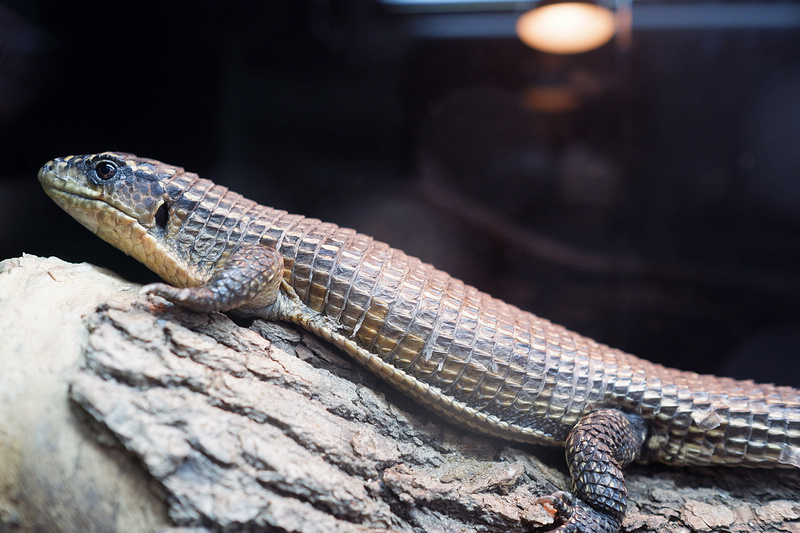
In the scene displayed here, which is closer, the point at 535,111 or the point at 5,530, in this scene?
the point at 5,530

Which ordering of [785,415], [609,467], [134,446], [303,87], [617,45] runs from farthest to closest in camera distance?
[617,45], [303,87], [785,415], [609,467], [134,446]

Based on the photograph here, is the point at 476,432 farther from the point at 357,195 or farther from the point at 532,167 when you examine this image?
the point at 532,167

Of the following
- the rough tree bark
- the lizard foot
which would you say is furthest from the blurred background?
the lizard foot

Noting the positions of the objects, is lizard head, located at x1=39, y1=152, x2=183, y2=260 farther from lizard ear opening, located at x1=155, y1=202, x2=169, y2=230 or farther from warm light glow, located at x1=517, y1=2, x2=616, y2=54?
warm light glow, located at x1=517, y1=2, x2=616, y2=54

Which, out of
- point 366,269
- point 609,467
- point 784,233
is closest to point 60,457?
point 366,269

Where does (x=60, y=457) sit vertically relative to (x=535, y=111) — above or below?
below

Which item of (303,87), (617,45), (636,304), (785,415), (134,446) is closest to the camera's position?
(134,446)

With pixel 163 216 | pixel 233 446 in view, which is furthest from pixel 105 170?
pixel 233 446
